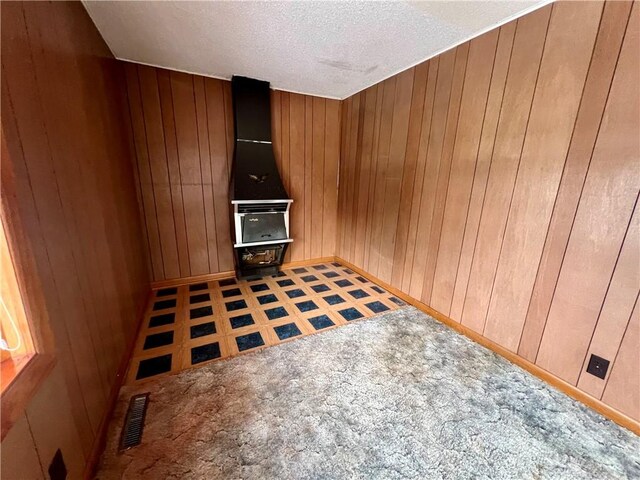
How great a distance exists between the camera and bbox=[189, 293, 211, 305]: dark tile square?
2.52 meters

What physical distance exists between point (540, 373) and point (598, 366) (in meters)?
0.31

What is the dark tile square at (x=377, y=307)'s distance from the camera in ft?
7.92

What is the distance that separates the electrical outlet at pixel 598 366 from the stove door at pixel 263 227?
8.39 feet

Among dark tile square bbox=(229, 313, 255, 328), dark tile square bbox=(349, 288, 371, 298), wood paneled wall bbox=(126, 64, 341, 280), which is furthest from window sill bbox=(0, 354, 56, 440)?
dark tile square bbox=(349, 288, 371, 298)

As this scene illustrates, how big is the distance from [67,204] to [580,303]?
8.65ft

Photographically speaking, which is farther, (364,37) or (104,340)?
(364,37)

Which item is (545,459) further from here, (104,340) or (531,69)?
(104,340)

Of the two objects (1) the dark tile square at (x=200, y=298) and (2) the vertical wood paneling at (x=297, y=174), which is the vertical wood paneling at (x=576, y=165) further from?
(1) the dark tile square at (x=200, y=298)

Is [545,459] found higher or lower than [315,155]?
lower

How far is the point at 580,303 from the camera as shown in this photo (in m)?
1.44

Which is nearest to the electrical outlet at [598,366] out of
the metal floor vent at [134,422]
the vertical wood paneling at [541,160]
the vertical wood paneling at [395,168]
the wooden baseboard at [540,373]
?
the wooden baseboard at [540,373]

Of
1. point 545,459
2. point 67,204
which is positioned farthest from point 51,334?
point 545,459

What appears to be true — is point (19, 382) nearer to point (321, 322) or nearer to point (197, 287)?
point (321, 322)

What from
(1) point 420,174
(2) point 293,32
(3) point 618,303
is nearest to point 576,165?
(3) point 618,303
